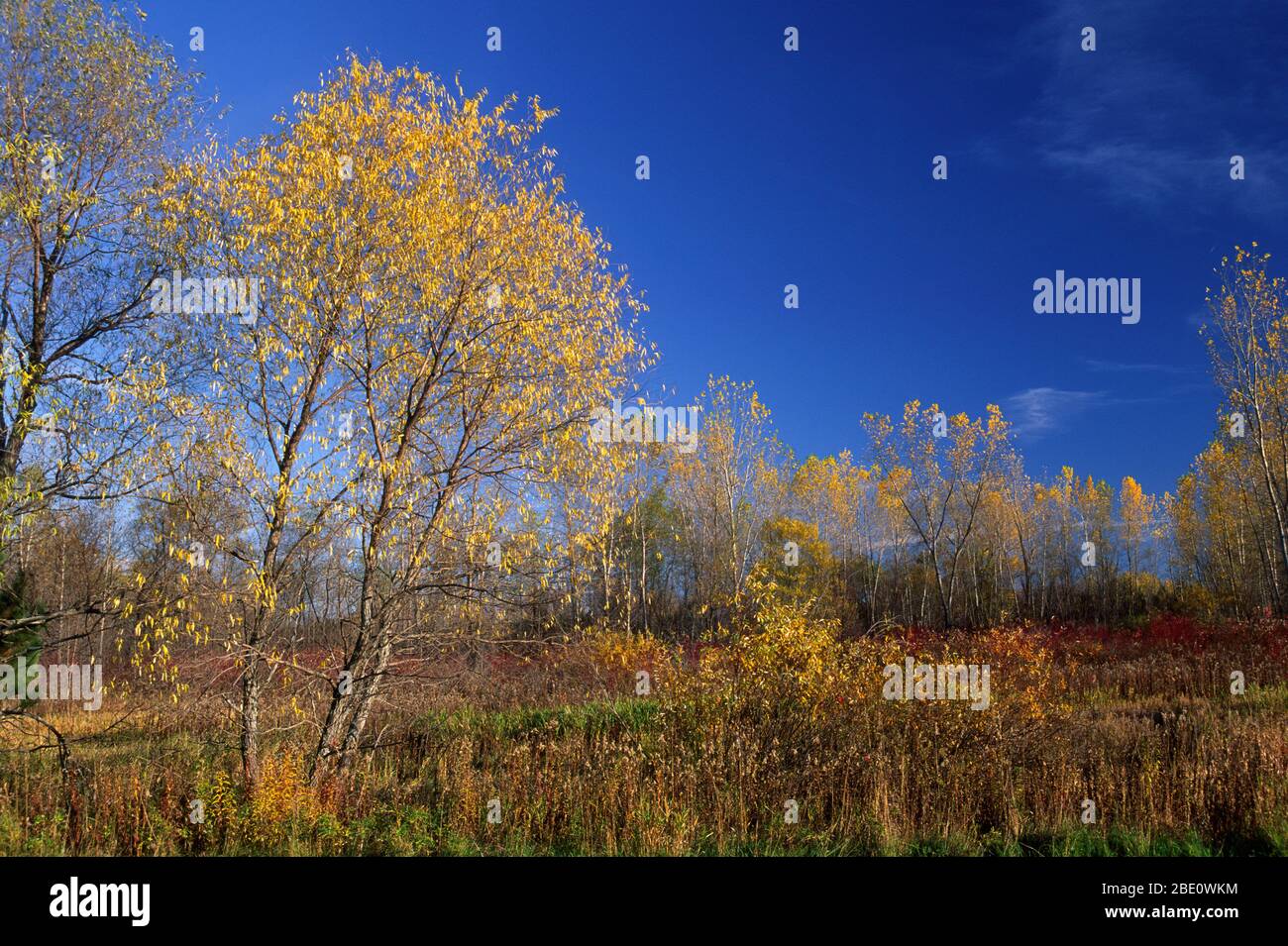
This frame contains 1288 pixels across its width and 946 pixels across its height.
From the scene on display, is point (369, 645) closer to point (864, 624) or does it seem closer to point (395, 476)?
point (395, 476)

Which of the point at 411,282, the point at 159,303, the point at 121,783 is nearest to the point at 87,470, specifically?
the point at 159,303

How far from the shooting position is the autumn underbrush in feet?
21.3

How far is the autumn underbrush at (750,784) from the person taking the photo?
6504 mm

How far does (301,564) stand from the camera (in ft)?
26.2

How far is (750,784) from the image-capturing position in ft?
23.8

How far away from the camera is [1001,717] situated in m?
8.11

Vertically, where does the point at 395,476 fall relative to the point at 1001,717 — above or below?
above

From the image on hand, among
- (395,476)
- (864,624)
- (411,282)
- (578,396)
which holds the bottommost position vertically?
(864,624)

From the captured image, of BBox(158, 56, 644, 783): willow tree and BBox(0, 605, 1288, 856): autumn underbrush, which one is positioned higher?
BBox(158, 56, 644, 783): willow tree

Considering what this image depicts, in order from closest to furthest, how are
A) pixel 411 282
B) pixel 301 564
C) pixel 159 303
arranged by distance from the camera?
pixel 301 564
pixel 411 282
pixel 159 303

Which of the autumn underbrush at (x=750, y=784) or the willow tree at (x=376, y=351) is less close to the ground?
the willow tree at (x=376, y=351)

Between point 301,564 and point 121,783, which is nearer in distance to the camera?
point 121,783
